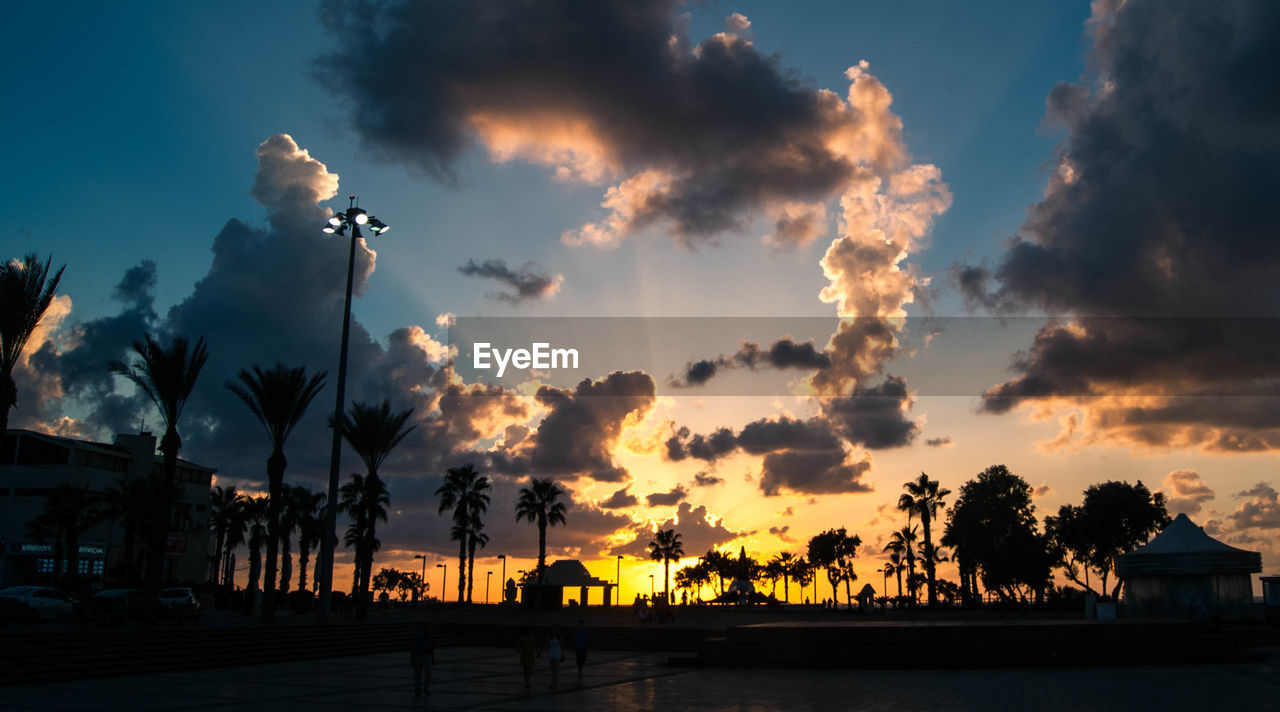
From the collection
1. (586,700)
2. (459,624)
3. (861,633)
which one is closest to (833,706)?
(586,700)

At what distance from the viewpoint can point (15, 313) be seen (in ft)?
80.4

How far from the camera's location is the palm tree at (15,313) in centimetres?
2444

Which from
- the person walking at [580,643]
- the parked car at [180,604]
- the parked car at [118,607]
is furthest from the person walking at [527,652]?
the parked car at [180,604]

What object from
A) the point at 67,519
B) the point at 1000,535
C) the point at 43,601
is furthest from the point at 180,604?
the point at 1000,535

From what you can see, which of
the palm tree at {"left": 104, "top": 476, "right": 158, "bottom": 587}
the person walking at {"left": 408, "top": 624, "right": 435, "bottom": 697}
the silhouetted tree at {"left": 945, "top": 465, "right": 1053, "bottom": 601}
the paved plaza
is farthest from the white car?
the silhouetted tree at {"left": 945, "top": 465, "right": 1053, "bottom": 601}

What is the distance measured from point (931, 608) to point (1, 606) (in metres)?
63.7

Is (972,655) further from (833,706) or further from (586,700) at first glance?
(586,700)

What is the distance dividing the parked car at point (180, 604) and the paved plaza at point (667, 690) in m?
8.29

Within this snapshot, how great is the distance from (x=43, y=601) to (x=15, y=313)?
12.8 m

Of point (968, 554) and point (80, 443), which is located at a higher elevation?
point (80, 443)

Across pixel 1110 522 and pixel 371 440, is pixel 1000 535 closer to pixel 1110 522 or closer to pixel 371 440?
pixel 1110 522

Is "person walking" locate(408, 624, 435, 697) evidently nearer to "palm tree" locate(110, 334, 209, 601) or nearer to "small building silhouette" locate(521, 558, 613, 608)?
"palm tree" locate(110, 334, 209, 601)

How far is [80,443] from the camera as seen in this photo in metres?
70.3

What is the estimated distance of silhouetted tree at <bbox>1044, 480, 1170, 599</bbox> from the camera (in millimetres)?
81562
